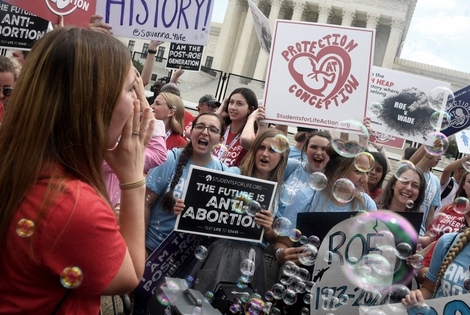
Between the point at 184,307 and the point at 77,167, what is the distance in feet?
2.90

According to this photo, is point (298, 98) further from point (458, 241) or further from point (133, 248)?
point (133, 248)

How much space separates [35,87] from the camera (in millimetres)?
1440

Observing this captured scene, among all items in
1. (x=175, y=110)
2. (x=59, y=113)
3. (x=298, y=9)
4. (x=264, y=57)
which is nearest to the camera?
(x=59, y=113)

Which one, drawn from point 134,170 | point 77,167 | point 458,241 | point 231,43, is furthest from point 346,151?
point 231,43

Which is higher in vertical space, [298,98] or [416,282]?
[298,98]

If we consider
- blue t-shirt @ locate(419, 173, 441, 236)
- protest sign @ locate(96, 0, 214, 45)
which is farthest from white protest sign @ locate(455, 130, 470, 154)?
protest sign @ locate(96, 0, 214, 45)

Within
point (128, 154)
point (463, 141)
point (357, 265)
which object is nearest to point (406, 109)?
point (463, 141)

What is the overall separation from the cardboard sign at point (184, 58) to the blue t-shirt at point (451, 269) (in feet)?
21.3

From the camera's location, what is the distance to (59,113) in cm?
143

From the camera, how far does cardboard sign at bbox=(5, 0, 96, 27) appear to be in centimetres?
436

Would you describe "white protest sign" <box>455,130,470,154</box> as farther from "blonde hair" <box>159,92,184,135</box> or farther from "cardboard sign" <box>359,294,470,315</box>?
"cardboard sign" <box>359,294,470,315</box>

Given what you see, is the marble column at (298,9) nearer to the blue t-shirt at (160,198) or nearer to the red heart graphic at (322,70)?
the red heart graphic at (322,70)

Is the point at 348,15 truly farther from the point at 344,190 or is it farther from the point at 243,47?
the point at 344,190

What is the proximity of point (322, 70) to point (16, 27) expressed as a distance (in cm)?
299
